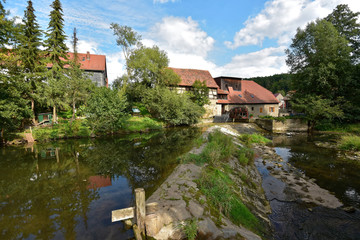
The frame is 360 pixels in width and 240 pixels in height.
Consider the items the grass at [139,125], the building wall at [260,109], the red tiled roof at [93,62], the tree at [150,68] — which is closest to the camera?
the grass at [139,125]

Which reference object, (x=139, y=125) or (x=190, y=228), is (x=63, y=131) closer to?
(x=139, y=125)

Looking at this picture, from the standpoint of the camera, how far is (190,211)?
406cm

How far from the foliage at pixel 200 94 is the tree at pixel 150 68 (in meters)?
3.47

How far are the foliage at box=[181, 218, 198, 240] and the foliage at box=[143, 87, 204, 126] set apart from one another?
21.0 meters

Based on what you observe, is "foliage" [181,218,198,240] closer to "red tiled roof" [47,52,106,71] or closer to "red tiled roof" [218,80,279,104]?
"red tiled roof" [218,80,279,104]

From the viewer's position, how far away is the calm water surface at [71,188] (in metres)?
4.40

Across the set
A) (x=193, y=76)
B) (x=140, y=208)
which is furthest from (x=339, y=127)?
(x=140, y=208)

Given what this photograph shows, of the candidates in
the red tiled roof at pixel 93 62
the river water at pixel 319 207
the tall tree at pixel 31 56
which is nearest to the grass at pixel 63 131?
the tall tree at pixel 31 56

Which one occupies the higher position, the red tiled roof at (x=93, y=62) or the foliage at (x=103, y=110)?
the red tiled roof at (x=93, y=62)

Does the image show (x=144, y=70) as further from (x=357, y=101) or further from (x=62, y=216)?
(x=357, y=101)

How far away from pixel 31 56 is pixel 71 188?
64.3 ft

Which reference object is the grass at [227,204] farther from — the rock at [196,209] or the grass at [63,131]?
the grass at [63,131]

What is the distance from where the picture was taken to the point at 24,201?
5.83 meters

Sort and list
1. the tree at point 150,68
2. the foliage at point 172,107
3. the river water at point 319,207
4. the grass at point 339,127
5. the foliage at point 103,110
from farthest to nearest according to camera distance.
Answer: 1. the tree at point 150,68
2. the foliage at point 172,107
3. the grass at point 339,127
4. the foliage at point 103,110
5. the river water at point 319,207
